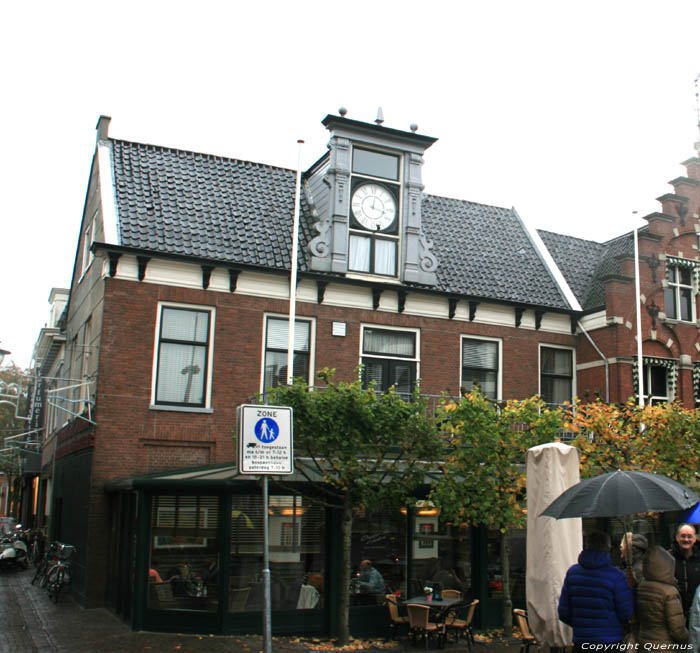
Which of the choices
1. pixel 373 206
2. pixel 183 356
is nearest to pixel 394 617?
pixel 183 356

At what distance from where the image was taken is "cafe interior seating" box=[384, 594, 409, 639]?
13.7 metres

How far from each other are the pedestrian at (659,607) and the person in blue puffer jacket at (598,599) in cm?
13

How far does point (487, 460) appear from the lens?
532 inches

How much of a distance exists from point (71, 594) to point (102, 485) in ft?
14.6

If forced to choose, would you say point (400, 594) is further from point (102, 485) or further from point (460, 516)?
point (102, 485)

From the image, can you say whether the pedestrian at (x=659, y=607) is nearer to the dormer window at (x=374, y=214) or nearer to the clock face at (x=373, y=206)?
the dormer window at (x=374, y=214)

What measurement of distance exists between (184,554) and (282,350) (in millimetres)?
5250

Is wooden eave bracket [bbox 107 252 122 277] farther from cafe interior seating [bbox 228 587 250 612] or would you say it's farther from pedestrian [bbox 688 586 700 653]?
pedestrian [bbox 688 586 700 653]

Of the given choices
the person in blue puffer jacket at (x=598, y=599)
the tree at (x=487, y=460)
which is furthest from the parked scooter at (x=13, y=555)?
the person in blue puffer jacket at (x=598, y=599)

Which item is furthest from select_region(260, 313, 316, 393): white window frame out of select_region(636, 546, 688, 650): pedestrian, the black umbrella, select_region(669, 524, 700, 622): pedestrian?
select_region(636, 546, 688, 650): pedestrian

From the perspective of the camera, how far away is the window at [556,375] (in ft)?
67.1

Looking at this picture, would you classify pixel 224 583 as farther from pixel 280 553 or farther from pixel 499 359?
pixel 499 359

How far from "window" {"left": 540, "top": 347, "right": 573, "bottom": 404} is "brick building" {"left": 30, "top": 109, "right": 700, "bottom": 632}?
0.05 m

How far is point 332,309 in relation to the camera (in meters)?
18.1
